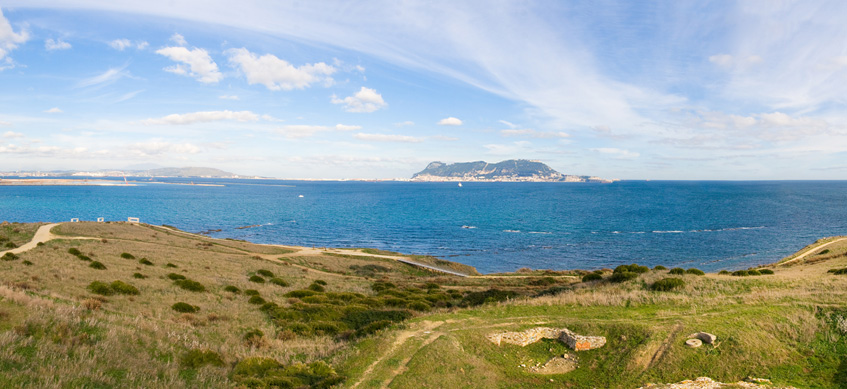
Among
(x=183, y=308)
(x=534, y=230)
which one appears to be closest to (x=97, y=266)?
(x=183, y=308)

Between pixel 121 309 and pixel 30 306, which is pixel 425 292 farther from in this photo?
pixel 30 306

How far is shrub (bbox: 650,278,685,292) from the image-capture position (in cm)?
2545

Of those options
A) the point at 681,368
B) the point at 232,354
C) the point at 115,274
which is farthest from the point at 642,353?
the point at 115,274

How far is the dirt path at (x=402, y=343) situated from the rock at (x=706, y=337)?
11003 millimetres

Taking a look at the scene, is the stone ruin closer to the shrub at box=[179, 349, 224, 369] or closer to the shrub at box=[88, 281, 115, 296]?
the shrub at box=[179, 349, 224, 369]

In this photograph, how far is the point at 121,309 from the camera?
19.1m

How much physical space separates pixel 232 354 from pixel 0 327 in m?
6.94

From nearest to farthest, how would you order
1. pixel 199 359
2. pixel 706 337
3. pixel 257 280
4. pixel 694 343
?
pixel 199 359 → pixel 694 343 → pixel 706 337 → pixel 257 280

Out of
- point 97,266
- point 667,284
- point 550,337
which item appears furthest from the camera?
point 97,266

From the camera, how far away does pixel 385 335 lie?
17969mm

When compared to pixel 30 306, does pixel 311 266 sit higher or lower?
lower

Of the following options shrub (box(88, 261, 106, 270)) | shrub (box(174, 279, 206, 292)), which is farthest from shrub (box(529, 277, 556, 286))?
shrub (box(88, 261, 106, 270))

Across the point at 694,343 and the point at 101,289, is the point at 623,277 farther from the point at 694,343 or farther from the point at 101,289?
the point at 101,289

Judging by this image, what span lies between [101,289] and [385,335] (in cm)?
1782
